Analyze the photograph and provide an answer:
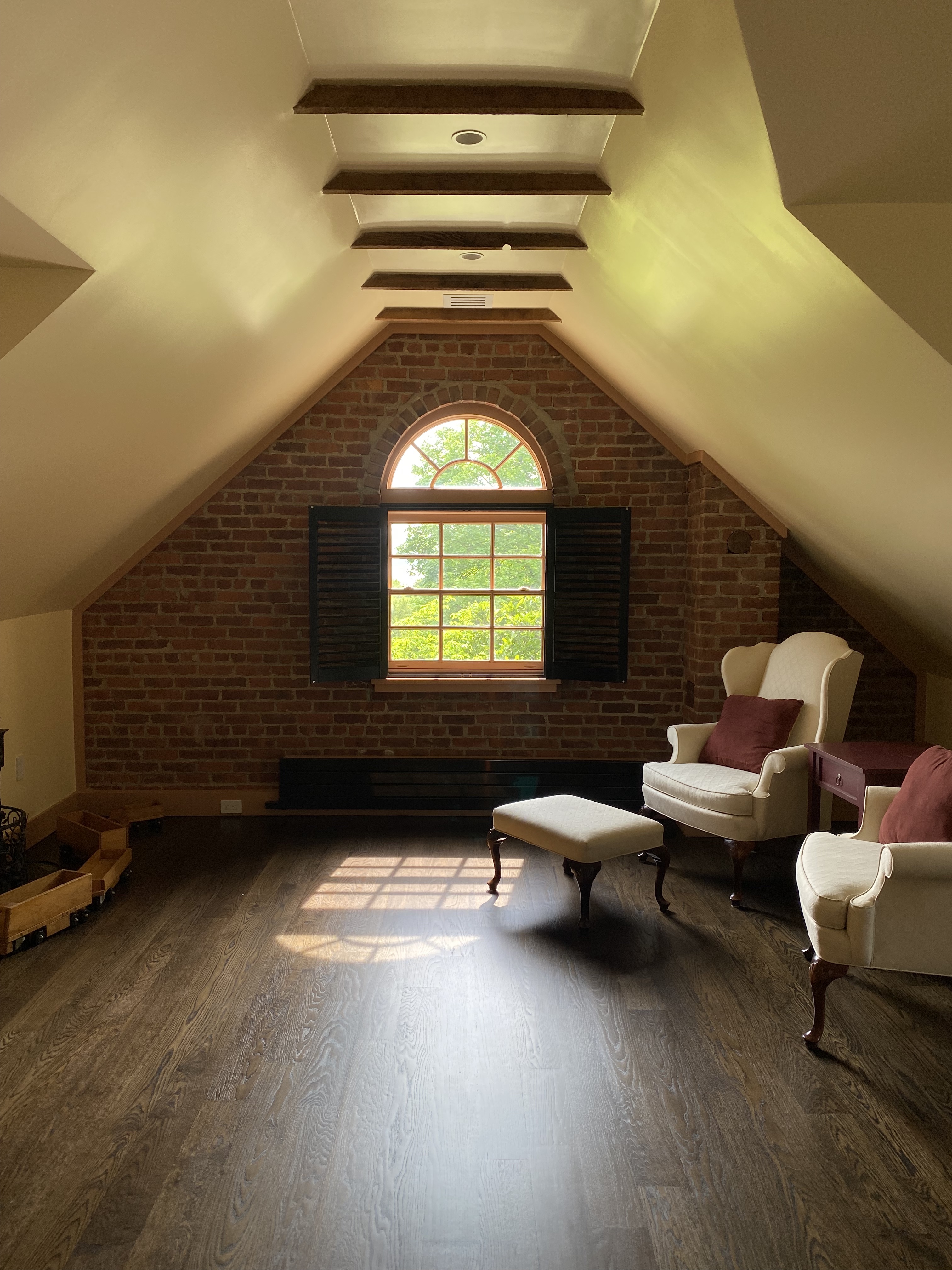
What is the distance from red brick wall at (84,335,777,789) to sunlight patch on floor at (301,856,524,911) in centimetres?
104

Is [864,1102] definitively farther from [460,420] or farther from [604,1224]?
[460,420]

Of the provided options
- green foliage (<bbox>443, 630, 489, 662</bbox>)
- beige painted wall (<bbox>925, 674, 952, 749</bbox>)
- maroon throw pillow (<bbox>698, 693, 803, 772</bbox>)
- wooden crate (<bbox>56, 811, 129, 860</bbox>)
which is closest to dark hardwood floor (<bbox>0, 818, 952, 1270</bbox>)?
wooden crate (<bbox>56, 811, 129, 860</bbox>)

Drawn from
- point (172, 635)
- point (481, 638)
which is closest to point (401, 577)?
point (481, 638)

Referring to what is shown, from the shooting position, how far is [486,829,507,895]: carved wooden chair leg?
453 cm

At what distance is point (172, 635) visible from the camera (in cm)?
585

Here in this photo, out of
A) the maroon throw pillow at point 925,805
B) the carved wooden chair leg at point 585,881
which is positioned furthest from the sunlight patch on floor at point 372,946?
the maroon throw pillow at point 925,805

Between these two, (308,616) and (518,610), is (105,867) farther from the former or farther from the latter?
(518,610)

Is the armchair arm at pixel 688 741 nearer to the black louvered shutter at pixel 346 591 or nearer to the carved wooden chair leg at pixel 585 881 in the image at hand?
the carved wooden chair leg at pixel 585 881

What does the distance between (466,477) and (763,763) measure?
2616 mm

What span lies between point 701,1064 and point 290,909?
81.7 inches

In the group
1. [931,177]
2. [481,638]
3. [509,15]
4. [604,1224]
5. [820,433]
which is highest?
[509,15]

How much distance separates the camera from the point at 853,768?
3.98m

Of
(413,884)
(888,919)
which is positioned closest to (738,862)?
(888,919)

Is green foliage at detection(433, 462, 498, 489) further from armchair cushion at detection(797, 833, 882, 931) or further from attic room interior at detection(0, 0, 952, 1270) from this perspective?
armchair cushion at detection(797, 833, 882, 931)
